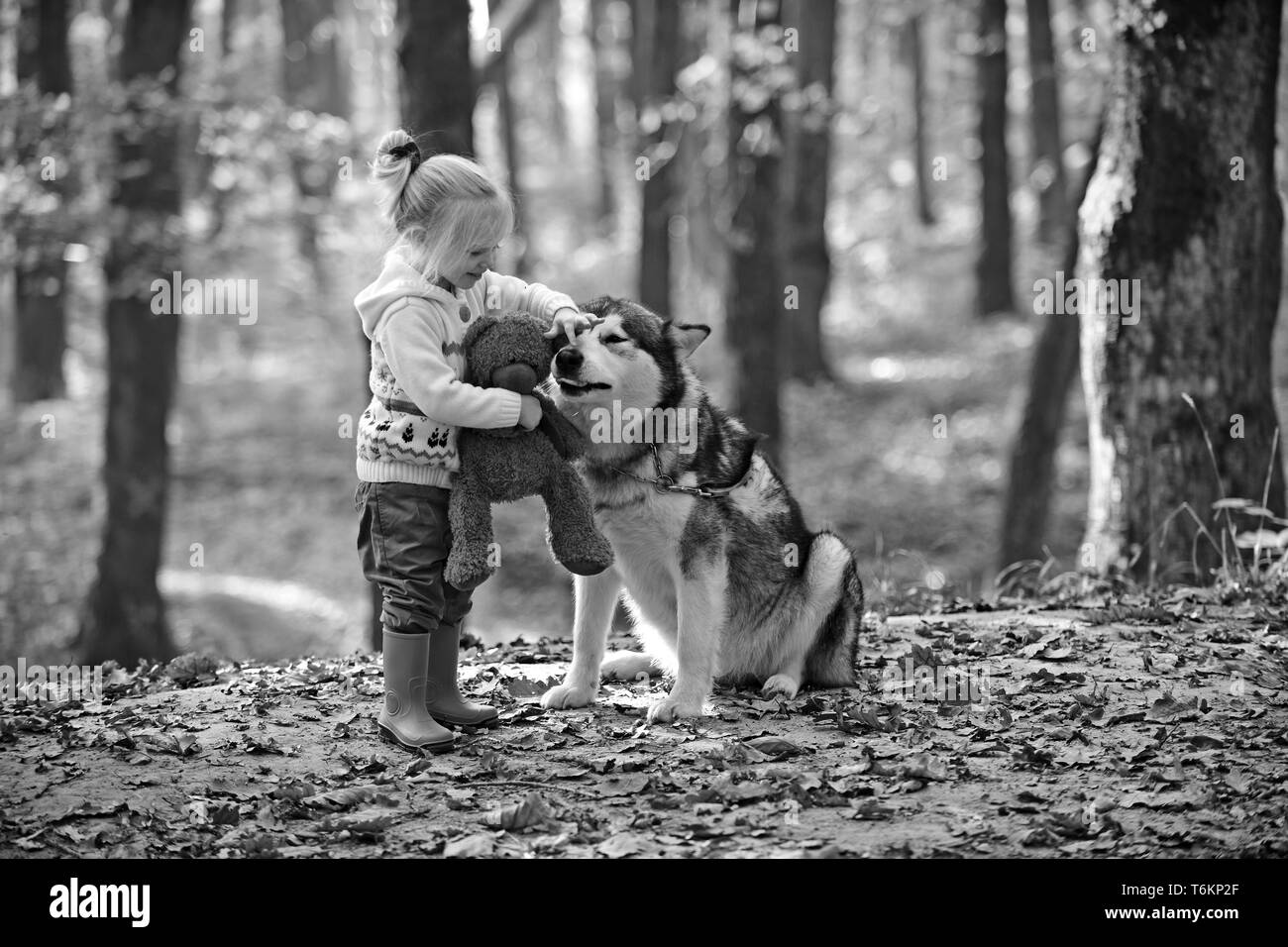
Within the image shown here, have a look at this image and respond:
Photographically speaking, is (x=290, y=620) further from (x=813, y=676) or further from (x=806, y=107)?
(x=813, y=676)

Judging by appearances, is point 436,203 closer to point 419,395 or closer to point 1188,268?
point 419,395

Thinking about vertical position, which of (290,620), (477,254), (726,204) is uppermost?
(726,204)

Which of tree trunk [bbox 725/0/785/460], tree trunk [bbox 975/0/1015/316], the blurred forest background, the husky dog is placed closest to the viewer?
the husky dog

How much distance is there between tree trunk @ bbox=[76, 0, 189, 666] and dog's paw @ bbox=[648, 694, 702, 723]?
8.40 meters

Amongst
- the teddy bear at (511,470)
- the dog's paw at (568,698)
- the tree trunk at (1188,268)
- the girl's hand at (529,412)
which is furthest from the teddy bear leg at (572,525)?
the tree trunk at (1188,268)

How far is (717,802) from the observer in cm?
464

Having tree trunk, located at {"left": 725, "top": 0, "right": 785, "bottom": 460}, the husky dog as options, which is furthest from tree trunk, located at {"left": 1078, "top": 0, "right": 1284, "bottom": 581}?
tree trunk, located at {"left": 725, "top": 0, "right": 785, "bottom": 460}

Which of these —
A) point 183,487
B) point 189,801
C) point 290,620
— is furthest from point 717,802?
point 183,487

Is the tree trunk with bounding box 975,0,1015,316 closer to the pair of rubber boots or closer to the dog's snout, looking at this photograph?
the dog's snout

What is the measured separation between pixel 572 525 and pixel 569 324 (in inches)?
32.4

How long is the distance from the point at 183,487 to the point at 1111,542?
614 inches

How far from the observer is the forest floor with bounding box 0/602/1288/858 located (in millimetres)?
4293

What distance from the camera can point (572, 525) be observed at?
16.7ft

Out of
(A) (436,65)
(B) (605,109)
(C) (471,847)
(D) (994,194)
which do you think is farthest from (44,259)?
(B) (605,109)
